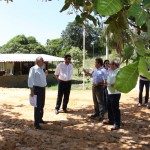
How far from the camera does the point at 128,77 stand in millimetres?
1081

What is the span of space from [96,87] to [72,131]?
1430 millimetres

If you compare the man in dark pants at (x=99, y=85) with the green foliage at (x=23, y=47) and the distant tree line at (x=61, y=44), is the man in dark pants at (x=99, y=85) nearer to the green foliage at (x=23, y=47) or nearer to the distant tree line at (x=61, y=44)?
the distant tree line at (x=61, y=44)

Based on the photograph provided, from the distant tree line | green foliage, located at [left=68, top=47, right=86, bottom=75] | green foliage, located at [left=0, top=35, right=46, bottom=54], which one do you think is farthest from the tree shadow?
green foliage, located at [left=0, top=35, right=46, bottom=54]

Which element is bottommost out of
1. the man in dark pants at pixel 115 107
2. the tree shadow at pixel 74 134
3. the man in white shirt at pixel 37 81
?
the tree shadow at pixel 74 134

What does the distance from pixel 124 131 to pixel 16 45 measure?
1955 inches

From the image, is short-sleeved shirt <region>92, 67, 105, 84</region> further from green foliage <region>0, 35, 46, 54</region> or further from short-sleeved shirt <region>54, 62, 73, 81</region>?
green foliage <region>0, 35, 46, 54</region>

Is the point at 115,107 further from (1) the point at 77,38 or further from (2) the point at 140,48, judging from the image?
(1) the point at 77,38

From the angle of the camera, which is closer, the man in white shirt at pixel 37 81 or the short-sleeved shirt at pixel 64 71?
the man in white shirt at pixel 37 81

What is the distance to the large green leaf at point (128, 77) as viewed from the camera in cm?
108

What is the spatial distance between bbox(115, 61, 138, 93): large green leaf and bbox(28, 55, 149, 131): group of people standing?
463 cm

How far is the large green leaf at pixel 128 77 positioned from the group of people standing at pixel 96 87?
4627mm

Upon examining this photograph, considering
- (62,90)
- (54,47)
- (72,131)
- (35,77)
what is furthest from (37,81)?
(54,47)

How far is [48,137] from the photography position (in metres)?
6.75

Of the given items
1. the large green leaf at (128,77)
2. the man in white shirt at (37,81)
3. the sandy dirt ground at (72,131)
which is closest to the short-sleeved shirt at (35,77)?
the man in white shirt at (37,81)
